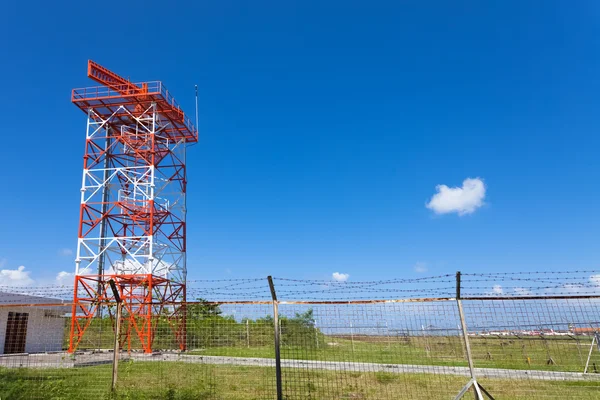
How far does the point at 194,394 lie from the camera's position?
9.05m

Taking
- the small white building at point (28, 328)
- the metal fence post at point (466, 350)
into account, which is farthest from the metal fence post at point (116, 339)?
the small white building at point (28, 328)

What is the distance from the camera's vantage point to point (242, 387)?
1156 centimetres

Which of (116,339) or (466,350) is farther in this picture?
(116,339)

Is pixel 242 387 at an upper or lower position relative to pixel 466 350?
lower

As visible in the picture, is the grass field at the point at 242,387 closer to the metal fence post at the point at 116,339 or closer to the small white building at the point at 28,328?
the metal fence post at the point at 116,339

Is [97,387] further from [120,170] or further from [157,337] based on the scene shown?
[120,170]

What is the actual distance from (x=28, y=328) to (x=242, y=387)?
71.3 ft

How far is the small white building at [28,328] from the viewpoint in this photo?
23766 mm

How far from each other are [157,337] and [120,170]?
24038 mm

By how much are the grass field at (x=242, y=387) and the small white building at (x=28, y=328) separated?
13.1 meters

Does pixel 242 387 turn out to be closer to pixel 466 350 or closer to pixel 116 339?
pixel 116 339

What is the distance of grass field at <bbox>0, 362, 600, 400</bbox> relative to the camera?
8715 millimetres

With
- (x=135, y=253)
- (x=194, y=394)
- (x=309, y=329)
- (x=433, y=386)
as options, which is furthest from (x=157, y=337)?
(x=135, y=253)

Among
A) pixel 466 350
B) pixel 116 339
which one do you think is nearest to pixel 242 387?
pixel 116 339
